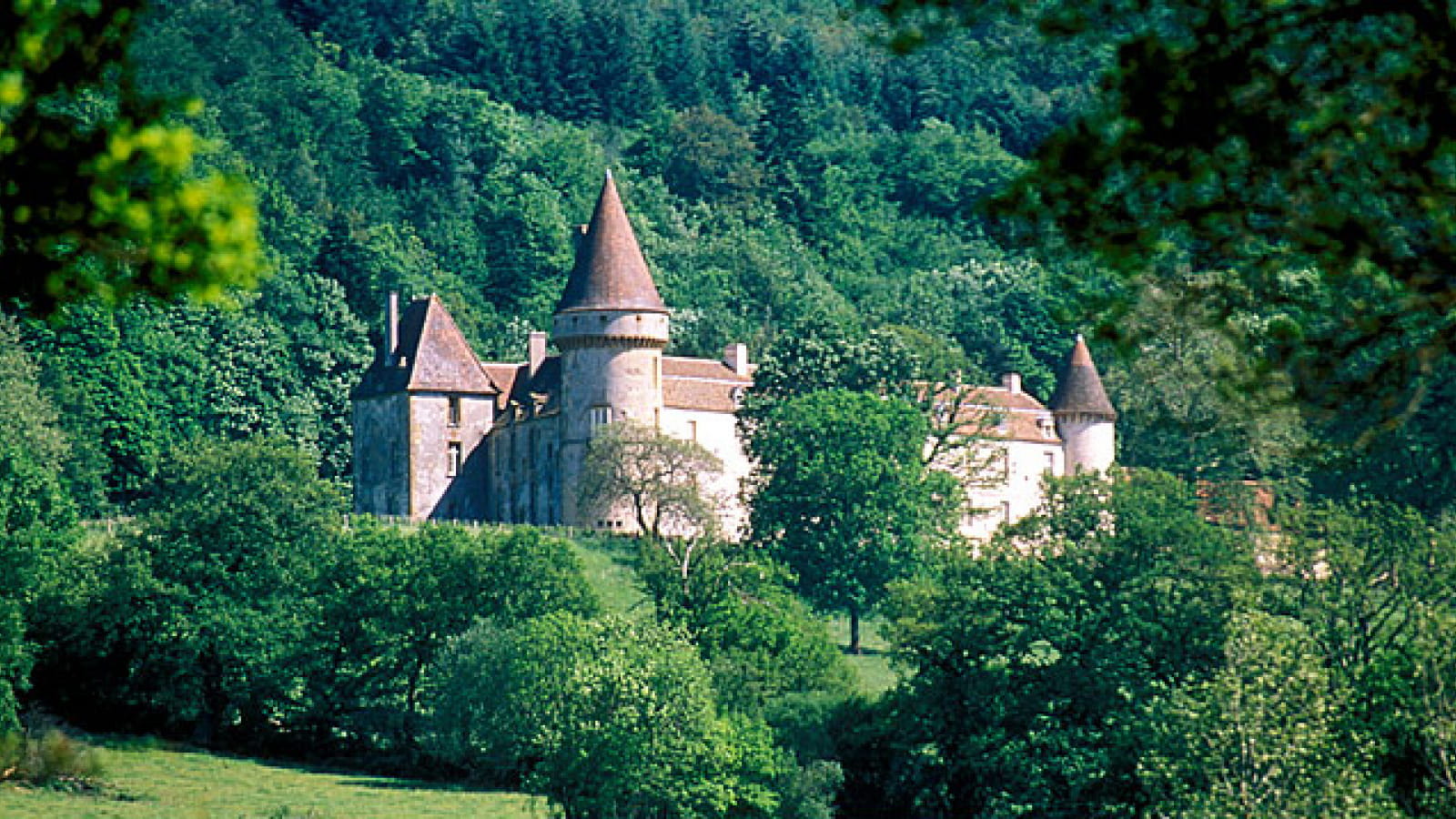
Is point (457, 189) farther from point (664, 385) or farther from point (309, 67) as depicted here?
point (664, 385)

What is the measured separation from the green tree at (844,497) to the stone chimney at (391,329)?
42.0ft

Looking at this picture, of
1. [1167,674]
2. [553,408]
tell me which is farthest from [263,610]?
[1167,674]

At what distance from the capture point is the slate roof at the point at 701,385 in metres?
81.1

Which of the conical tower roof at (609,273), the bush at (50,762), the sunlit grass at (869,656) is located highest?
the conical tower roof at (609,273)

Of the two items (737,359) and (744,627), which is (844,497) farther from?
(744,627)

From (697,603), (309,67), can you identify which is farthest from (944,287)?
(697,603)

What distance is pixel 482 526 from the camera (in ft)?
237

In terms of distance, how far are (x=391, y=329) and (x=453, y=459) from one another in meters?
5.85

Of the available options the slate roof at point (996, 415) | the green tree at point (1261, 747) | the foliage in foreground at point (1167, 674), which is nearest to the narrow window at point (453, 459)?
the slate roof at point (996, 415)

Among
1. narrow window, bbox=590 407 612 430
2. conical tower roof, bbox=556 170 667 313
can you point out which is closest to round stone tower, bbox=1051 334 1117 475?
conical tower roof, bbox=556 170 667 313

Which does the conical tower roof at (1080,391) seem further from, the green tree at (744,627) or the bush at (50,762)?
the bush at (50,762)

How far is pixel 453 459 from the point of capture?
265 feet

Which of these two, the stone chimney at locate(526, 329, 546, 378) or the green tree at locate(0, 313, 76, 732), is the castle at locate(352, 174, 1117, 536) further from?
the green tree at locate(0, 313, 76, 732)

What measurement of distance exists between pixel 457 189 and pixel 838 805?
7701 cm
